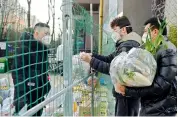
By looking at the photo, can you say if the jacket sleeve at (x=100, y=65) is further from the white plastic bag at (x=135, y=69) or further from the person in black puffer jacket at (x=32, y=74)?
the white plastic bag at (x=135, y=69)

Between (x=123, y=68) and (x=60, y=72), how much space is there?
687mm

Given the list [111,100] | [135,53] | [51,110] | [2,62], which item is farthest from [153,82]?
[111,100]

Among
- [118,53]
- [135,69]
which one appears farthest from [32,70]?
[135,69]

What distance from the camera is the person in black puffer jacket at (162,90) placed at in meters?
1.74

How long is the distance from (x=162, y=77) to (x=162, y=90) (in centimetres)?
10

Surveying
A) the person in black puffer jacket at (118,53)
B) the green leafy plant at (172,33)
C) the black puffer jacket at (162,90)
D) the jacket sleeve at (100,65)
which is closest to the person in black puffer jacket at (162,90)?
the black puffer jacket at (162,90)

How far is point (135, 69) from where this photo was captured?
163 cm

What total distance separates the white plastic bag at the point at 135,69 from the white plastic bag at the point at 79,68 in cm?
67

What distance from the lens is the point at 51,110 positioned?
209cm

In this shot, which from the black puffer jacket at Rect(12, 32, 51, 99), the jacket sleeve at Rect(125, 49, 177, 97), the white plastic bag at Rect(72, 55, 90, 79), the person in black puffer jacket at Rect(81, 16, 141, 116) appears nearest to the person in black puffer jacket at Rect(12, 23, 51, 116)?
the black puffer jacket at Rect(12, 32, 51, 99)

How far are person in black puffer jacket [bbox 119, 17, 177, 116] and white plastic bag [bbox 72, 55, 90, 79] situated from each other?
0.67 meters

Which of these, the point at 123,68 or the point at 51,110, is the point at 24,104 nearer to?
the point at 51,110

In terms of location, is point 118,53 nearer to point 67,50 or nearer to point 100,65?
point 100,65

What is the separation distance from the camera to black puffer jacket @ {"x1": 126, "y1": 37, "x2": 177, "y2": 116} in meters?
1.74
